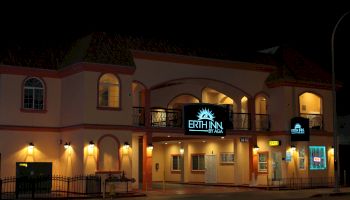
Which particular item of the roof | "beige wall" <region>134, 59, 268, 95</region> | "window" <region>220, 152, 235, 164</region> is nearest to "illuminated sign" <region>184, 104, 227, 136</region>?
"beige wall" <region>134, 59, 268, 95</region>

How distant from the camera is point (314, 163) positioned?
126 feet

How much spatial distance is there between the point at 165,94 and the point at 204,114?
500 cm

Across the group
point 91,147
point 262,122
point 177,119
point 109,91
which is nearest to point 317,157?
point 262,122

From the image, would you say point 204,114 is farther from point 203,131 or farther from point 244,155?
point 244,155

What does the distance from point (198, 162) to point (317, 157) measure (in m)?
8.89

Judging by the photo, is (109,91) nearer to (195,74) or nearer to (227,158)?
(195,74)

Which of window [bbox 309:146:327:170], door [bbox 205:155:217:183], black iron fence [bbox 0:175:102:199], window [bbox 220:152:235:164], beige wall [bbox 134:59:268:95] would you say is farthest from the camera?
door [bbox 205:155:217:183]

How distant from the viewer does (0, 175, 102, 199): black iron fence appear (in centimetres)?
2912

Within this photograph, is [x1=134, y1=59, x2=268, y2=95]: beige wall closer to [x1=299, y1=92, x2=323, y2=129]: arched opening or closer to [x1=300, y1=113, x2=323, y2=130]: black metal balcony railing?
[x1=299, y1=92, x2=323, y2=129]: arched opening

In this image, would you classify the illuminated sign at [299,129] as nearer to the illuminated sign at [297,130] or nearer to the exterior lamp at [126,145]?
the illuminated sign at [297,130]

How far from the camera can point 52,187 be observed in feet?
107

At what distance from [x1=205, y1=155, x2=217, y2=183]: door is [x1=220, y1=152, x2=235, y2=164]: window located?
0.66 metres

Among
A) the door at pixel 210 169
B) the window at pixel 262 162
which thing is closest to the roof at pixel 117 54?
the window at pixel 262 162

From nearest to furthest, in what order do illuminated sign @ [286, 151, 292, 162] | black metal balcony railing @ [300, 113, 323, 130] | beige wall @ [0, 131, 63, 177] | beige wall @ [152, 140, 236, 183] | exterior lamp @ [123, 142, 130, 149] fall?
beige wall @ [0, 131, 63, 177] < exterior lamp @ [123, 142, 130, 149] < illuminated sign @ [286, 151, 292, 162] < black metal balcony railing @ [300, 113, 323, 130] < beige wall @ [152, 140, 236, 183]
